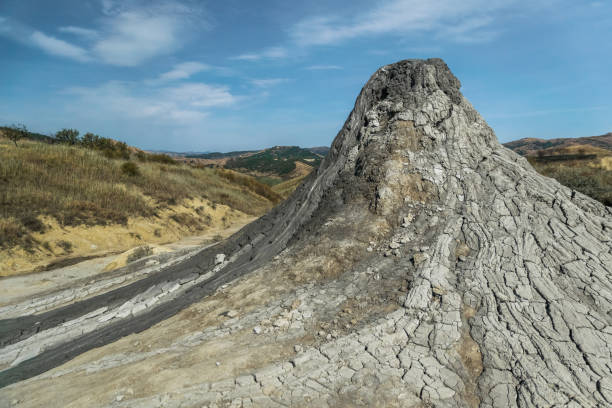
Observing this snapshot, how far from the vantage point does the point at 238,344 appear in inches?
148

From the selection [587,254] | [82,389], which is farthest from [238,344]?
[587,254]

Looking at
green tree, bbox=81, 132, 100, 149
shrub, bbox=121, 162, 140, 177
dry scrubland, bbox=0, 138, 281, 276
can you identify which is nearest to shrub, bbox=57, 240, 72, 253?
dry scrubland, bbox=0, 138, 281, 276

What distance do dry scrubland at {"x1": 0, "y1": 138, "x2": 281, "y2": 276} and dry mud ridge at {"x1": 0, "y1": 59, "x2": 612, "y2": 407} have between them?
570 centimetres

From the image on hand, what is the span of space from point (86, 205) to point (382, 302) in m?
15.2

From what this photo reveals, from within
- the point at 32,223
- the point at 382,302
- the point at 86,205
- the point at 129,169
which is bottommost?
the point at 32,223

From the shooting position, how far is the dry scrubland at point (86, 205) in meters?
11.7

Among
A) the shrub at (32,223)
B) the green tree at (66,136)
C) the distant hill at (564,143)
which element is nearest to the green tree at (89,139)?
the green tree at (66,136)

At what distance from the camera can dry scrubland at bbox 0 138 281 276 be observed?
462 inches

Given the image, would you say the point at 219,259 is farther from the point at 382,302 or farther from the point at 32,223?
the point at 32,223

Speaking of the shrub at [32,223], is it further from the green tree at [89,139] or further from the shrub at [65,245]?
the green tree at [89,139]

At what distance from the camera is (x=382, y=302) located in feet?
13.4

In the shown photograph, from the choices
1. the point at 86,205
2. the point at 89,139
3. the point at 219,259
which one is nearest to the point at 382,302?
the point at 219,259

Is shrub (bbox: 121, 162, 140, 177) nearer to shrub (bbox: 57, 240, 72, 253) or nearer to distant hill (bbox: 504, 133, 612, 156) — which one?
shrub (bbox: 57, 240, 72, 253)

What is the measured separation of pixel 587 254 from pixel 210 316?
5.25 meters
